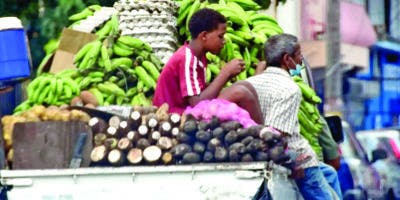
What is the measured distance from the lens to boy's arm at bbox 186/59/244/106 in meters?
8.25

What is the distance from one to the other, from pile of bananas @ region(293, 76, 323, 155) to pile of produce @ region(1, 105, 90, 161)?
7.72 feet

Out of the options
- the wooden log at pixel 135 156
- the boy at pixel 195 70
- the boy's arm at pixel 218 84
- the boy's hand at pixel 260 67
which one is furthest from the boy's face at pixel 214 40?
the wooden log at pixel 135 156

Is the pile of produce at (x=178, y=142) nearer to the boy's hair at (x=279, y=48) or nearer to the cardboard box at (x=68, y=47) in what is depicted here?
the boy's hair at (x=279, y=48)

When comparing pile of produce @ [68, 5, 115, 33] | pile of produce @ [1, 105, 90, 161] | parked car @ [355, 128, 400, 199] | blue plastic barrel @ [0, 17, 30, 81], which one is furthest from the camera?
parked car @ [355, 128, 400, 199]

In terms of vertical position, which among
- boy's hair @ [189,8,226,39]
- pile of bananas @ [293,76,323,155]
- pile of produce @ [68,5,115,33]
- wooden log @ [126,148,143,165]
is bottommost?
pile of bananas @ [293,76,323,155]

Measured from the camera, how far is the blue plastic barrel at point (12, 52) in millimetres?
8379

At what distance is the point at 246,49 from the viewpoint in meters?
9.94

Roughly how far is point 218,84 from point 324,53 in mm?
21710

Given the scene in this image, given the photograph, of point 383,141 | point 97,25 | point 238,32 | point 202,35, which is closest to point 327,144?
point 238,32

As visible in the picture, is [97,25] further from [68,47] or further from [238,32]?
[238,32]

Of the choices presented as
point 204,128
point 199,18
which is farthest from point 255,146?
point 199,18

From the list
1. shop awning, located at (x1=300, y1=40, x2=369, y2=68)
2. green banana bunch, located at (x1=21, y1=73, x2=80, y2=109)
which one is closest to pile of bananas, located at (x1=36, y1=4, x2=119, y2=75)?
green banana bunch, located at (x1=21, y1=73, x2=80, y2=109)

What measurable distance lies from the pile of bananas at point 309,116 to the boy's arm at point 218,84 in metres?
1.66

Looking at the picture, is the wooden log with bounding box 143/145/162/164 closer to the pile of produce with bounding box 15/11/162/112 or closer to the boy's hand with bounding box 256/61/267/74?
the pile of produce with bounding box 15/11/162/112
